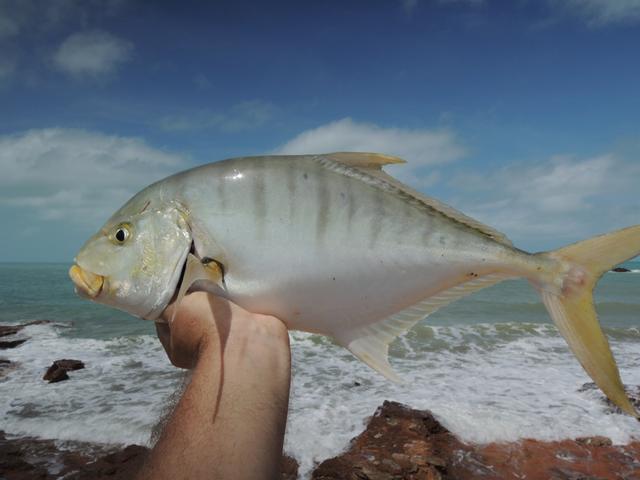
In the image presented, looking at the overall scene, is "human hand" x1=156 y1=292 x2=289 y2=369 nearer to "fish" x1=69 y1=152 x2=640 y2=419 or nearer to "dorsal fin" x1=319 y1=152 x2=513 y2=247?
"fish" x1=69 y1=152 x2=640 y2=419

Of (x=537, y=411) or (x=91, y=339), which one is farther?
(x=91, y=339)

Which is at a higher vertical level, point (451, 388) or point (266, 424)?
point (266, 424)

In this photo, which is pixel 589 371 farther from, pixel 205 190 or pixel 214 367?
pixel 205 190

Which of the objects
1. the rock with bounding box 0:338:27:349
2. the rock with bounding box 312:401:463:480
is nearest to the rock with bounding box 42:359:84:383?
the rock with bounding box 0:338:27:349

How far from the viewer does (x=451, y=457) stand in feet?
18.9

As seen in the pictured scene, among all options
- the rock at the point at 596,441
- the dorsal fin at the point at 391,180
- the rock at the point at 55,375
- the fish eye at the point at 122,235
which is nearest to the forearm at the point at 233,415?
the fish eye at the point at 122,235

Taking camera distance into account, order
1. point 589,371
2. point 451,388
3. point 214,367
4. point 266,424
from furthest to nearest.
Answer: point 451,388 → point 589,371 → point 214,367 → point 266,424

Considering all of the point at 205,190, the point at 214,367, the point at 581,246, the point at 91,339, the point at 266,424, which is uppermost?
the point at 205,190

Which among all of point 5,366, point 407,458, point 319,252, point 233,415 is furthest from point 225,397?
point 5,366

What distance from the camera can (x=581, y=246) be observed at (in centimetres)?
233

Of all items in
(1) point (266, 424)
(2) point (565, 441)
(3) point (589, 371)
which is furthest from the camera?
(2) point (565, 441)

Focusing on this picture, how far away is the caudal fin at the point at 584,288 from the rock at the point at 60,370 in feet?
33.6

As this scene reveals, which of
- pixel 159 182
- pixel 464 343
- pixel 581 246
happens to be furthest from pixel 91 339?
pixel 581 246

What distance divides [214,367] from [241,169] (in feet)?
3.03
